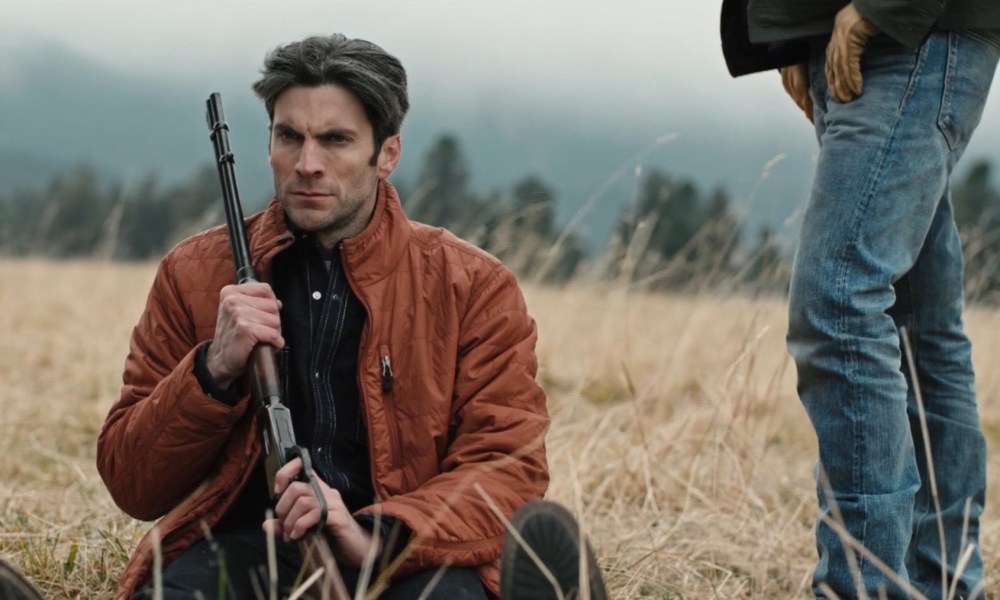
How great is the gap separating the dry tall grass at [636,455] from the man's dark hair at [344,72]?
1.10 meters

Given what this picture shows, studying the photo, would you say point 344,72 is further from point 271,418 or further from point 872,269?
point 872,269

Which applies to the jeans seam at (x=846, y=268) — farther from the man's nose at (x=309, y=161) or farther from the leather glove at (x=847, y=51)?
the man's nose at (x=309, y=161)

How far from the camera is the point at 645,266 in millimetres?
6637

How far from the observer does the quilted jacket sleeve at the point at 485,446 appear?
91.3 inches

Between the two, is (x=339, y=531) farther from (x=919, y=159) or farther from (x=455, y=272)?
(x=919, y=159)

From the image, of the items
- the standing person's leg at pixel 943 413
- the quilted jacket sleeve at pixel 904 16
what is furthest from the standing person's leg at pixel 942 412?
the quilted jacket sleeve at pixel 904 16

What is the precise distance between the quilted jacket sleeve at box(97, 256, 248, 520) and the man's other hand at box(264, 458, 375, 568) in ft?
0.79

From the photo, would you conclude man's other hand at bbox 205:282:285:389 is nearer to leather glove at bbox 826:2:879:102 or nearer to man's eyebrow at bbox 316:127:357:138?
man's eyebrow at bbox 316:127:357:138

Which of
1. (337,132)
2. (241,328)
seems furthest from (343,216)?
(241,328)

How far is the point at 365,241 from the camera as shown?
2480mm

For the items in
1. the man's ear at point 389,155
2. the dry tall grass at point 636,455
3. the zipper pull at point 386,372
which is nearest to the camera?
the zipper pull at point 386,372

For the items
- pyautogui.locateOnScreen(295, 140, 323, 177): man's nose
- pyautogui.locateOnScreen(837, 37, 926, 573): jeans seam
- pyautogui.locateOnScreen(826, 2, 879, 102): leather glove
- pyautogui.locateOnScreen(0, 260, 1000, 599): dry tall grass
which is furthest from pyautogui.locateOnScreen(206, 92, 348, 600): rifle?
pyautogui.locateOnScreen(826, 2, 879, 102): leather glove

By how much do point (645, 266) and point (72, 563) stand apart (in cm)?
422

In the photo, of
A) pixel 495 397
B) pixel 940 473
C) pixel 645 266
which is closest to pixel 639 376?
pixel 645 266
